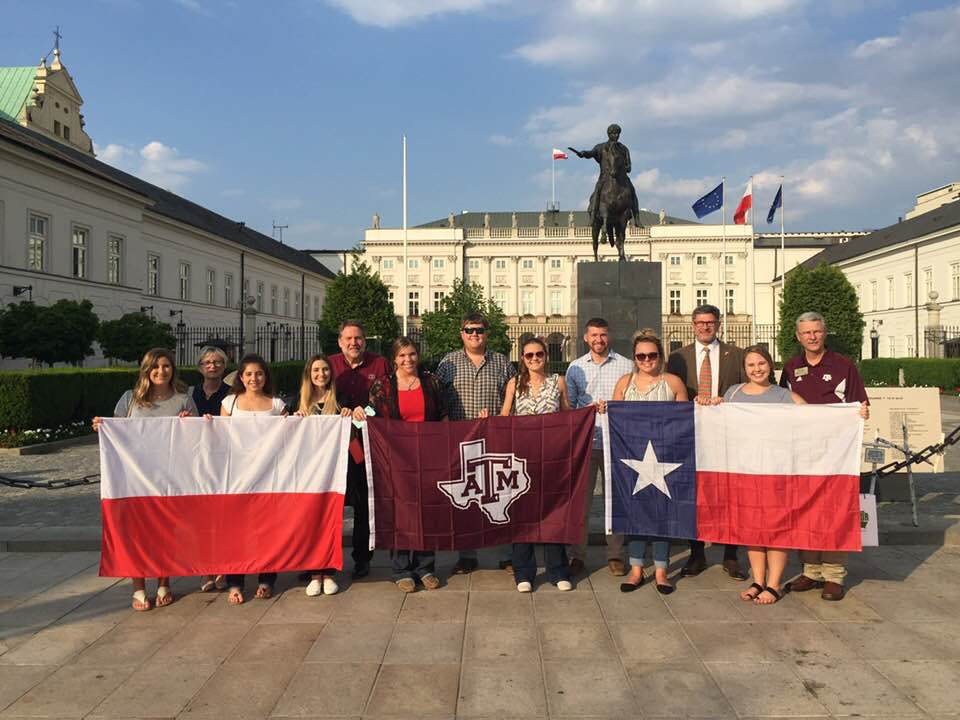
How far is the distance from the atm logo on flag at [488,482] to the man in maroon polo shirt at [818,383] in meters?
2.07

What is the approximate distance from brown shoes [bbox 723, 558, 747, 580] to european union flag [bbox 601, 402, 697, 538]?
0.47 m

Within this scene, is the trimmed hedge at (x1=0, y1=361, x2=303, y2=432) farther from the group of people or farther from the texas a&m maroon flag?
the texas a&m maroon flag

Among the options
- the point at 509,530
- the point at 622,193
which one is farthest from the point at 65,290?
the point at 509,530

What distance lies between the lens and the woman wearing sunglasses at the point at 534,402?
5.32 meters

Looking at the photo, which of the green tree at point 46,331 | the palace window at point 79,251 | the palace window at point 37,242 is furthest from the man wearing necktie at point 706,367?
the palace window at point 79,251

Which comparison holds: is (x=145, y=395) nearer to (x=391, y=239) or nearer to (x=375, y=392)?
(x=375, y=392)

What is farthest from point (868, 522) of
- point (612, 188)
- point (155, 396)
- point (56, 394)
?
point (56, 394)

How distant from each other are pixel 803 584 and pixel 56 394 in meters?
14.5

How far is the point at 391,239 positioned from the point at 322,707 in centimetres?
7742

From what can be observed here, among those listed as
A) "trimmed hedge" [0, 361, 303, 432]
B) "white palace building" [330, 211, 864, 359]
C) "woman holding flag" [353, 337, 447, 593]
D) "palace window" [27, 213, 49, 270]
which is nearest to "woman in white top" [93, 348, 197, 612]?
"woman holding flag" [353, 337, 447, 593]

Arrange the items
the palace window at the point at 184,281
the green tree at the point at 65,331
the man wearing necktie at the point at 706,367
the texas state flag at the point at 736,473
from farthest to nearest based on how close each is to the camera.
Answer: the palace window at the point at 184,281 → the green tree at the point at 65,331 → the man wearing necktie at the point at 706,367 → the texas state flag at the point at 736,473

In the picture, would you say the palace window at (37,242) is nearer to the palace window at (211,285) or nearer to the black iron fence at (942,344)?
the palace window at (211,285)

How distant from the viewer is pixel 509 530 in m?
5.34

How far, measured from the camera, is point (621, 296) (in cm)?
1302
